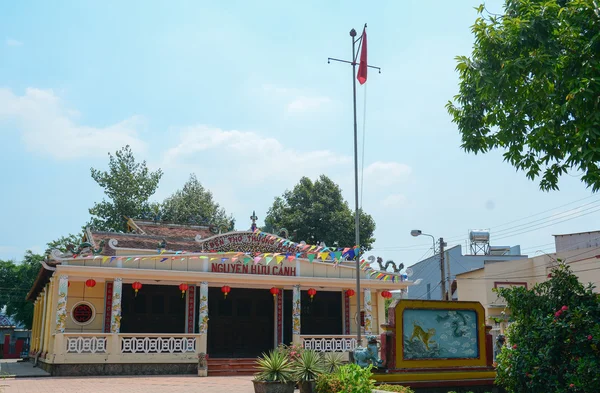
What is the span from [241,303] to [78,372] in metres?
7.19

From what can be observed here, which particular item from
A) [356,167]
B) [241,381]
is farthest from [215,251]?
[356,167]

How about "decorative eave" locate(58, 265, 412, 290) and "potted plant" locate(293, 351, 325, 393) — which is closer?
"potted plant" locate(293, 351, 325, 393)

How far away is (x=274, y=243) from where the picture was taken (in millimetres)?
23797

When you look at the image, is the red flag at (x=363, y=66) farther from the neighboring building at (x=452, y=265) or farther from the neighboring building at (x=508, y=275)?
the neighboring building at (x=452, y=265)

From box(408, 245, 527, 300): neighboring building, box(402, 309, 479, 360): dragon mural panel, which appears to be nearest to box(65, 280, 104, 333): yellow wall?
box(402, 309, 479, 360): dragon mural panel

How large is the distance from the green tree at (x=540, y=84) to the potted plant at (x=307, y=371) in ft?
20.9

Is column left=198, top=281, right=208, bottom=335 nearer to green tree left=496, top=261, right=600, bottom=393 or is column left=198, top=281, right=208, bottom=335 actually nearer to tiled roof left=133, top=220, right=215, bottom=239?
tiled roof left=133, top=220, right=215, bottom=239

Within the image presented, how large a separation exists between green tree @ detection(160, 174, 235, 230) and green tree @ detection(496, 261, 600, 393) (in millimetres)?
32709

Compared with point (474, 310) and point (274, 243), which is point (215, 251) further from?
point (474, 310)

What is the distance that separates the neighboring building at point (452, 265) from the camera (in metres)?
44.9

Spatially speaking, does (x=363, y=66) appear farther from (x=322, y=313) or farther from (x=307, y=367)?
(x=322, y=313)

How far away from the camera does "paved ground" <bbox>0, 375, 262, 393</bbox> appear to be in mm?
14892

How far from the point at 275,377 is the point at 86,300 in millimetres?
10568

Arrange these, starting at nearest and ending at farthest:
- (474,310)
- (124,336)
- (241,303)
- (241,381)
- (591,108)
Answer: (591,108) → (474,310) → (241,381) → (124,336) → (241,303)
